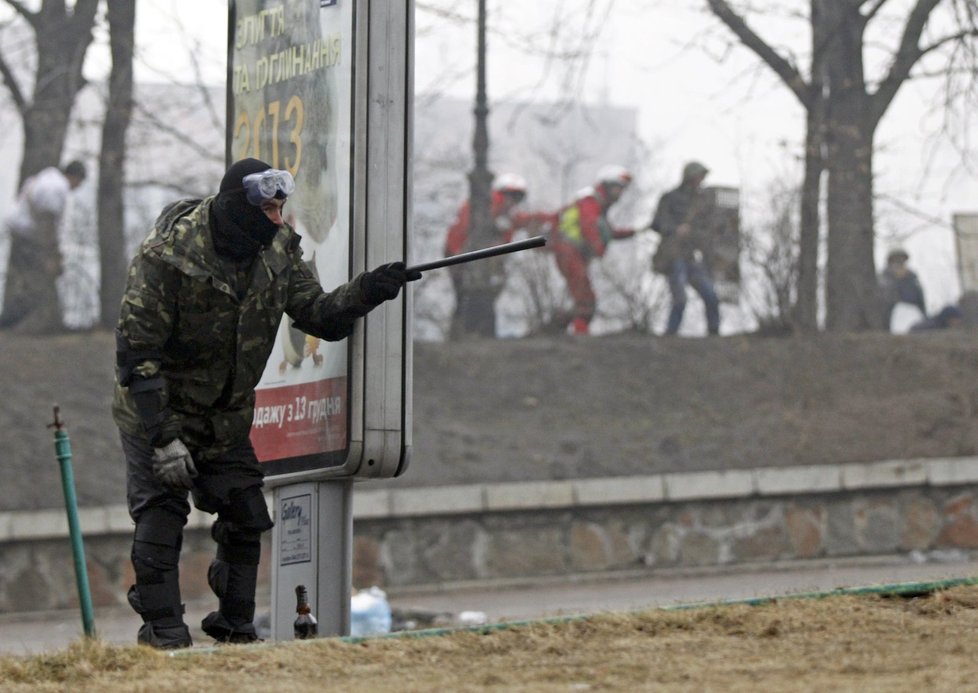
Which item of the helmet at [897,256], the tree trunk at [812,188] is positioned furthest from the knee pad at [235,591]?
the helmet at [897,256]

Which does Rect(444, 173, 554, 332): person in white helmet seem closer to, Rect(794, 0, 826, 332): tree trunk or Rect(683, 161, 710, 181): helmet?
Rect(683, 161, 710, 181): helmet

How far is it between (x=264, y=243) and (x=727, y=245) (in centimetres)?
1216

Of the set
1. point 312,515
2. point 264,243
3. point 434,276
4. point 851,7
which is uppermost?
point 851,7

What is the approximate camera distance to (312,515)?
732 centimetres

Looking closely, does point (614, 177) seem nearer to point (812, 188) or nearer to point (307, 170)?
point (812, 188)

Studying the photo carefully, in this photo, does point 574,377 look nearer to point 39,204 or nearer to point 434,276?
point 434,276

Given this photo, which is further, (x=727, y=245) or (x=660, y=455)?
(x=727, y=245)

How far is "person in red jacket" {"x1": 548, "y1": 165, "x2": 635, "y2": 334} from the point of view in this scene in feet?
59.5

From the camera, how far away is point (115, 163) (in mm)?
18766

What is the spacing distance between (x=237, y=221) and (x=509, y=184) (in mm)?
12201

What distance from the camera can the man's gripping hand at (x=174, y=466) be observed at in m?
6.64

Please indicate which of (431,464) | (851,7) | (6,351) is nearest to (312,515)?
(431,464)

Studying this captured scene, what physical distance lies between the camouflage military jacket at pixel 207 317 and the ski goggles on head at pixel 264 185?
215 millimetres

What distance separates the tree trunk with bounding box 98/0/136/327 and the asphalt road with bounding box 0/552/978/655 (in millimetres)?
4689
